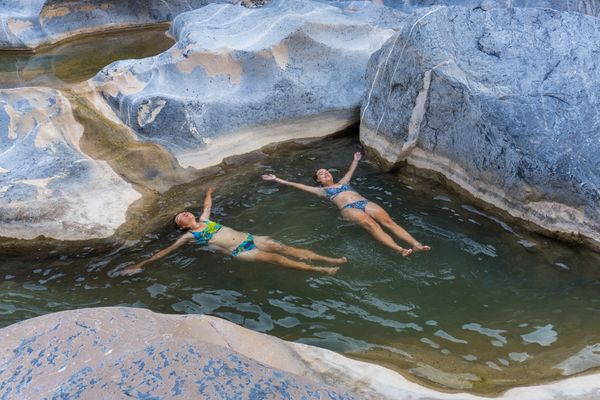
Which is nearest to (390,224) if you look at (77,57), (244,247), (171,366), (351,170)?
(351,170)

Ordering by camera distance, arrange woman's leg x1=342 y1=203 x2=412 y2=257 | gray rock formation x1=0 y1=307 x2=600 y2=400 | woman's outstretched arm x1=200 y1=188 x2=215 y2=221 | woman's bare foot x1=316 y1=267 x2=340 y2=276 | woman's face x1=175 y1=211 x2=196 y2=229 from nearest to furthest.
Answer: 1. gray rock formation x1=0 y1=307 x2=600 y2=400
2. woman's bare foot x1=316 y1=267 x2=340 y2=276
3. woman's leg x1=342 y1=203 x2=412 y2=257
4. woman's face x1=175 y1=211 x2=196 y2=229
5. woman's outstretched arm x1=200 y1=188 x2=215 y2=221

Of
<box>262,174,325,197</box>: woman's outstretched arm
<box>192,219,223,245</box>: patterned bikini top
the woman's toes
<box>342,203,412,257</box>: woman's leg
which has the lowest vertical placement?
<box>192,219,223,245</box>: patterned bikini top

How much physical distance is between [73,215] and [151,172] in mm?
1232

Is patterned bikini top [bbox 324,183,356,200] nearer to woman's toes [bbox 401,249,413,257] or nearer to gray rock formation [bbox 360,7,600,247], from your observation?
gray rock formation [bbox 360,7,600,247]

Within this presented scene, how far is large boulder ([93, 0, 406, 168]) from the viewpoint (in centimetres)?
737

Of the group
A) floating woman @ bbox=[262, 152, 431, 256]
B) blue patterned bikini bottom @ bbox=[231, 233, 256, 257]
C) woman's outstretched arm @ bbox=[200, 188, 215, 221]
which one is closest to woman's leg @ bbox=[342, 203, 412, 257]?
floating woman @ bbox=[262, 152, 431, 256]

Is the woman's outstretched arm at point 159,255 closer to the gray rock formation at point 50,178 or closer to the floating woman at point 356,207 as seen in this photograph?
the gray rock formation at point 50,178

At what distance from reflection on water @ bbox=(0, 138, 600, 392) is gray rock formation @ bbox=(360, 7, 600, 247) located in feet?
1.24

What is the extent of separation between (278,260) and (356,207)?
1161 millimetres

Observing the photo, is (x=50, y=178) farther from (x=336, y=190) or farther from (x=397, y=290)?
(x=397, y=290)

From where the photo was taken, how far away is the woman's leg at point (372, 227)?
18.2ft

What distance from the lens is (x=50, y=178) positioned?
6273mm

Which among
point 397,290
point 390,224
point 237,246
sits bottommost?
point 237,246

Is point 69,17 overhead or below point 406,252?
overhead
